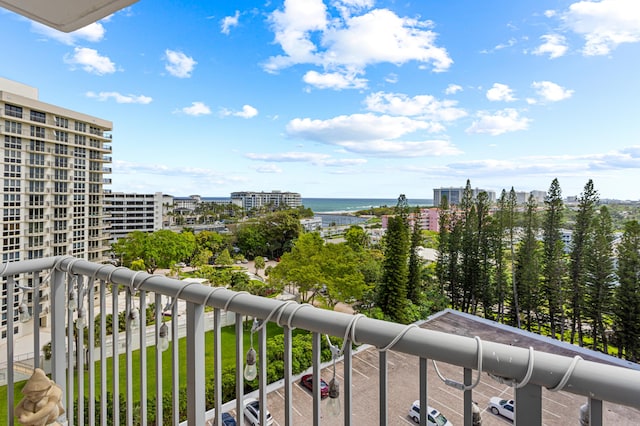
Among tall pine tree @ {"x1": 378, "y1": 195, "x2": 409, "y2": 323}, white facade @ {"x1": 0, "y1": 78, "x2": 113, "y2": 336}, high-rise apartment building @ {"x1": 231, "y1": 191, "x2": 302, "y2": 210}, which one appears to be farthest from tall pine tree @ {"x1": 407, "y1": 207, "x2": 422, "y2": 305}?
white facade @ {"x1": 0, "y1": 78, "x2": 113, "y2": 336}

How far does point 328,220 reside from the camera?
9.44 m

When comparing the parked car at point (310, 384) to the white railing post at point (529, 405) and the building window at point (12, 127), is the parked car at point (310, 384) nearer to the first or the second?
the white railing post at point (529, 405)

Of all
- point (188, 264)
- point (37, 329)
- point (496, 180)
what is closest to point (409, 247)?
point (496, 180)

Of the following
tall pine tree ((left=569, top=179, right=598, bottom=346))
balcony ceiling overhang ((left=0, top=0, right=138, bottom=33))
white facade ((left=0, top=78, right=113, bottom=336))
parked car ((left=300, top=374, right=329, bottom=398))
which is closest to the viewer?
parked car ((left=300, top=374, right=329, bottom=398))

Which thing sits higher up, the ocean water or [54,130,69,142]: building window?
[54,130,69,142]: building window

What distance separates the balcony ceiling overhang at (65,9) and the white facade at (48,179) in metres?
4.74

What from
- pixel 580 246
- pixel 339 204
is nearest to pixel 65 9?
pixel 580 246

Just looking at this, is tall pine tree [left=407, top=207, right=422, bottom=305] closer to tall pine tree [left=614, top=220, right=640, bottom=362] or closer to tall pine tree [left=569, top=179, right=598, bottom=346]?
tall pine tree [left=569, top=179, right=598, bottom=346]

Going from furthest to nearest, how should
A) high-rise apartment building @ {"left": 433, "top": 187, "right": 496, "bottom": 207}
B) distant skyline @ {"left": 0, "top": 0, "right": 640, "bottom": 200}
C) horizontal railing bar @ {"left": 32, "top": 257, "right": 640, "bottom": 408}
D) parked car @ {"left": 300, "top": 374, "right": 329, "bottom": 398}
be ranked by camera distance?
high-rise apartment building @ {"left": 433, "top": 187, "right": 496, "bottom": 207} < distant skyline @ {"left": 0, "top": 0, "right": 640, "bottom": 200} < parked car @ {"left": 300, "top": 374, "right": 329, "bottom": 398} < horizontal railing bar @ {"left": 32, "top": 257, "right": 640, "bottom": 408}

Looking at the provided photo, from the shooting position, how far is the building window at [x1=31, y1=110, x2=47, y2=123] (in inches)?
203

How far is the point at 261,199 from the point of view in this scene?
30.6 feet

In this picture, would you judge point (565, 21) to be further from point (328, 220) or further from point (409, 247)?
point (328, 220)

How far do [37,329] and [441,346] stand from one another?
113cm

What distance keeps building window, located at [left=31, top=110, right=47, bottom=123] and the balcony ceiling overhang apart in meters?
5.50
